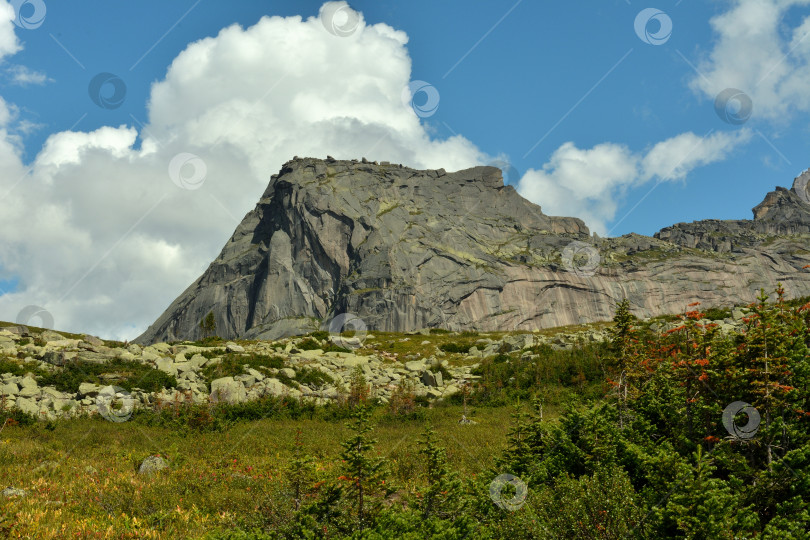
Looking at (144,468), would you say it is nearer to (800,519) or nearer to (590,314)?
(800,519)

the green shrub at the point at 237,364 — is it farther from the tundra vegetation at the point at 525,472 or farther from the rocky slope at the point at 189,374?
the tundra vegetation at the point at 525,472

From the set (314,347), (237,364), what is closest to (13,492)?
(237,364)

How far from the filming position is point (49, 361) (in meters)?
23.4

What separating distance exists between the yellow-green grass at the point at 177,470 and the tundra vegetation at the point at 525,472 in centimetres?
5

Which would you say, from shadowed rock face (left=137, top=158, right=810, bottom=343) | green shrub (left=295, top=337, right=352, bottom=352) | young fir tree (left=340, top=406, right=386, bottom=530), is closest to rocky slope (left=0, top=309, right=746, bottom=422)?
green shrub (left=295, top=337, right=352, bottom=352)

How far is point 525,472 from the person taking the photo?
30.1ft

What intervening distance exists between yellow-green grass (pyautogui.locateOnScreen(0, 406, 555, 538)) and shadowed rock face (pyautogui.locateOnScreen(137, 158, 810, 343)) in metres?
110

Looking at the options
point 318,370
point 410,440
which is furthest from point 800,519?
point 318,370

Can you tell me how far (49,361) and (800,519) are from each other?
28188 mm

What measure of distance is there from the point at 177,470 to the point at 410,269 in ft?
415

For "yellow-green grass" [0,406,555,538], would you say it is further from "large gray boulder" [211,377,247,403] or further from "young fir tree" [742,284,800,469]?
"young fir tree" [742,284,800,469]

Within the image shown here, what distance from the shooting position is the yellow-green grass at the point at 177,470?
862 centimetres

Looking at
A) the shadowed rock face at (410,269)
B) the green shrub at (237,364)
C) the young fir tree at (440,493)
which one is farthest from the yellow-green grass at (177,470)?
the shadowed rock face at (410,269)

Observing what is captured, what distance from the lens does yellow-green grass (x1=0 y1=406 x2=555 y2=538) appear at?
862 centimetres
